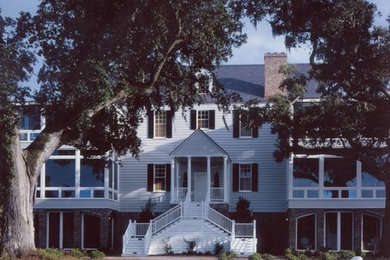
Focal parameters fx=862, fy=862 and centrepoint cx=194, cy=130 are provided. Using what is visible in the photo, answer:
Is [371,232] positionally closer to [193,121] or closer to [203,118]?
[203,118]

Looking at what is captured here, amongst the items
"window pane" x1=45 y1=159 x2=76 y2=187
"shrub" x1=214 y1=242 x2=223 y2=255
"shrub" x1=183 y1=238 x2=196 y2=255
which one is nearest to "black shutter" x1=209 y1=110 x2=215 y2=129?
"window pane" x1=45 y1=159 x2=76 y2=187

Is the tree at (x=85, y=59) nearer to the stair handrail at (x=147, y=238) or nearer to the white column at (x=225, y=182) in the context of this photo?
the stair handrail at (x=147, y=238)

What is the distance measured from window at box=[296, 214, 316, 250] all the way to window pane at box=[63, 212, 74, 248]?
1123 cm

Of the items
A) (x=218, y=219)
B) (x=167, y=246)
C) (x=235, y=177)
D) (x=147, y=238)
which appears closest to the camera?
(x=147, y=238)

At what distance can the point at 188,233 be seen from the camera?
39781mm

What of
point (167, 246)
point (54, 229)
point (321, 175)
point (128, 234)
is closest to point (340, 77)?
point (321, 175)

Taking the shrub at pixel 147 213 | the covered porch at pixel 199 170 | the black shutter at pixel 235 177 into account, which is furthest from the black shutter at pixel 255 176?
the shrub at pixel 147 213

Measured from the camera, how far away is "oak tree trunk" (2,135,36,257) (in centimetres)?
2538

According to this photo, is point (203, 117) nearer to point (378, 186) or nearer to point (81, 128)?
point (378, 186)

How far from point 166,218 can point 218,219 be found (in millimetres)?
2435

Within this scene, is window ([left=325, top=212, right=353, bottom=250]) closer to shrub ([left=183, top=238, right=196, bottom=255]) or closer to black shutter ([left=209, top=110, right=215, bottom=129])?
shrub ([left=183, top=238, right=196, bottom=255])

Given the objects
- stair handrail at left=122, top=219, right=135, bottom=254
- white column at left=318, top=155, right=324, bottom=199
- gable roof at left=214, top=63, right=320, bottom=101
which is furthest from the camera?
gable roof at left=214, top=63, right=320, bottom=101

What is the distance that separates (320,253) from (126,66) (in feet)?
53.0

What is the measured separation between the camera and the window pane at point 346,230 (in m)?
41.5
